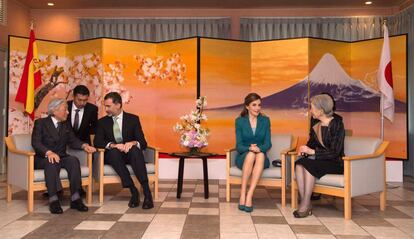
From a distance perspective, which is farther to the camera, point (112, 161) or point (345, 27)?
point (345, 27)

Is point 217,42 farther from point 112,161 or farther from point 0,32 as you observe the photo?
point 0,32

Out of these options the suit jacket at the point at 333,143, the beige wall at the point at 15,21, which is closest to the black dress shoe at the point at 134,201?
the suit jacket at the point at 333,143

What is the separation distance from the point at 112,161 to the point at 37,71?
108 inches

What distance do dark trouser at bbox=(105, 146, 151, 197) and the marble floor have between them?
28 centimetres

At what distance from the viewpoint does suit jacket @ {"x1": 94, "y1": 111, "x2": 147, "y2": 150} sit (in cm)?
489

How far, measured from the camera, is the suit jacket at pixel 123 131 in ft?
16.0

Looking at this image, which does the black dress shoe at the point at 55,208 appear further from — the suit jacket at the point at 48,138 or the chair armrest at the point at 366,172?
the chair armrest at the point at 366,172

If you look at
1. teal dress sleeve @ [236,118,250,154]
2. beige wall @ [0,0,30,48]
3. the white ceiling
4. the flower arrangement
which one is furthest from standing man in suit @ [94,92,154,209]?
the white ceiling

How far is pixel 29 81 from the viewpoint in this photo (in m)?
6.18

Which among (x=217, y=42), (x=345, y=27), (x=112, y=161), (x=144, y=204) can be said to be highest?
(x=345, y=27)

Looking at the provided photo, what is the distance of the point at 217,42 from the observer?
267 inches

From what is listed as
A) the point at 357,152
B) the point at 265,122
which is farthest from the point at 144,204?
the point at 357,152

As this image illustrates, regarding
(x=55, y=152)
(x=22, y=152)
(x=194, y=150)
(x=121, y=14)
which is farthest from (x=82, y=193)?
(x=121, y=14)

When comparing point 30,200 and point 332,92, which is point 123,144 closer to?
point 30,200
